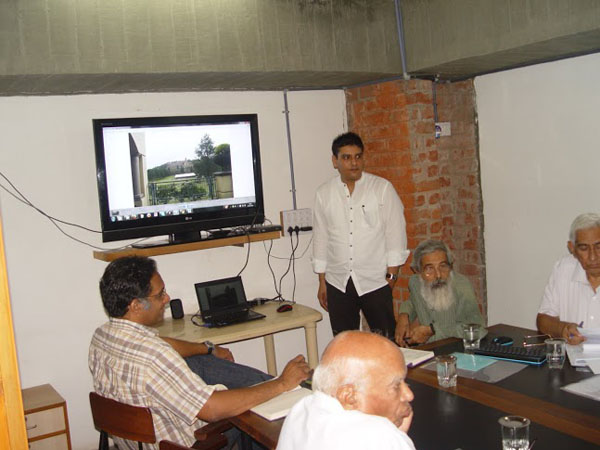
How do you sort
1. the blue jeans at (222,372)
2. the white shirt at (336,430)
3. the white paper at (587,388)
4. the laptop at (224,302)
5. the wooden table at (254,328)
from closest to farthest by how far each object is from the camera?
the white shirt at (336,430) → the white paper at (587,388) → the blue jeans at (222,372) → the wooden table at (254,328) → the laptop at (224,302)

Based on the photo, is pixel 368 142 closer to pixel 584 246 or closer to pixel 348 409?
pixel 584 246

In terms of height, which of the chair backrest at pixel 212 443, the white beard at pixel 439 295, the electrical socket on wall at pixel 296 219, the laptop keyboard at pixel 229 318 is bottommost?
the chair backrest at pixel 212 443

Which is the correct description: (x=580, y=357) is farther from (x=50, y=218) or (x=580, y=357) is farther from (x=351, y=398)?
(x=50, y=218)

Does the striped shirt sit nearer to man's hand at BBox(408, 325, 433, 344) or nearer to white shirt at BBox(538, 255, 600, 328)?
man's hand at BBox(408, 325, 433, 344)

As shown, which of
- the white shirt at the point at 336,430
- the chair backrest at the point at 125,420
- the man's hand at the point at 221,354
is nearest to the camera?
the white shirt at the point at 336,430

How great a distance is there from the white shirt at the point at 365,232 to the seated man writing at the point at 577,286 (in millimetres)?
1296

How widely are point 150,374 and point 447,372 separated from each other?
104cm

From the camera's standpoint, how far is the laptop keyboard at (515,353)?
240cm

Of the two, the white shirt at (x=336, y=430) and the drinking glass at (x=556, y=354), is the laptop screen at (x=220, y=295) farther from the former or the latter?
the white shirt at (x=336, y=430)

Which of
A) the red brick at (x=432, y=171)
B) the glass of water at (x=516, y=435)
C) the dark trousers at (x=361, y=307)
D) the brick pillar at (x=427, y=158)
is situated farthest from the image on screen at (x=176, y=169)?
the glass of water at (x=516, y=435)

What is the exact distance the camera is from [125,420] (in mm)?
2254

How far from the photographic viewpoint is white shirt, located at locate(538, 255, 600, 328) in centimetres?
287

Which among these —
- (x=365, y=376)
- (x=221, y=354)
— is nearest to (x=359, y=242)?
(x=221, y=354)

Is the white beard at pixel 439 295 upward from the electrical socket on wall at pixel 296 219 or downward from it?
downward
